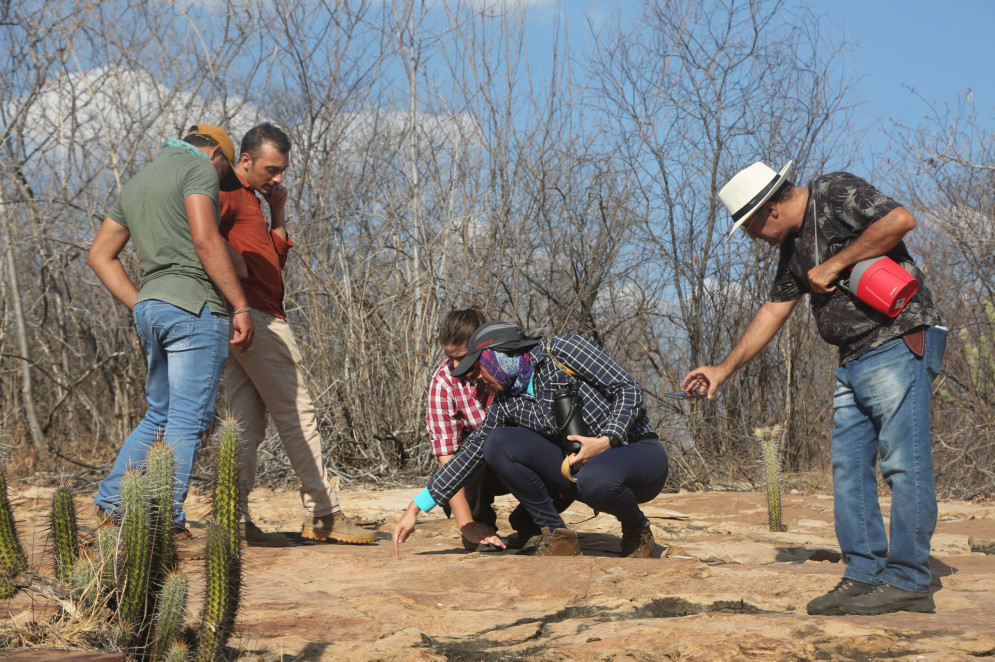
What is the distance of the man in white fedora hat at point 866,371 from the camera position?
9.84 feet

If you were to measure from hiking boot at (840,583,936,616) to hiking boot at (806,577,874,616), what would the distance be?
0.02 m

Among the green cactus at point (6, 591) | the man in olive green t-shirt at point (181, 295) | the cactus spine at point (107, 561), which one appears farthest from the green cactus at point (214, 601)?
the man in olive green t-shirt at point (181, 295)

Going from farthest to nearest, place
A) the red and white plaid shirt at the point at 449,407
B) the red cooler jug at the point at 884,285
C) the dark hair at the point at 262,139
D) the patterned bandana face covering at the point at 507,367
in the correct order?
the red and white plaid shirt at the point at 449,407 → the dark hair at the point at 262,139 → the patterned bandana face covering at the point at 507,367 → the red cooler jug at the point at 884,285

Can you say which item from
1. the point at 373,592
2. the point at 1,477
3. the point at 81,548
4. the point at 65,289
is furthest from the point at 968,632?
the point at 65,289

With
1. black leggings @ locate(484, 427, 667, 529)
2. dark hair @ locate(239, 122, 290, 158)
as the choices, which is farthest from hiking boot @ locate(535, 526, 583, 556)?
dark hair @ locate(239, 122, 290, 158)

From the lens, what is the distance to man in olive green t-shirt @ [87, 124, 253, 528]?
3.67 meters

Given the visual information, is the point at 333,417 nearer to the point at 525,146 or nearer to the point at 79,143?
the point at 525,146

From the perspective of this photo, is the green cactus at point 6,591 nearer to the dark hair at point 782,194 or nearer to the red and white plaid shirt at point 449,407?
the red and white plaid shirt at point 449,407

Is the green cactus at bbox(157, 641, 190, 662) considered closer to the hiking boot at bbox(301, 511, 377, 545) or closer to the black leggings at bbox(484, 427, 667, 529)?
the black leggings at bbox(484, 427, 667, 529)

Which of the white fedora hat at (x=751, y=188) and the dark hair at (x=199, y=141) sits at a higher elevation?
Answer: the dark hair at (x=199, y=141)

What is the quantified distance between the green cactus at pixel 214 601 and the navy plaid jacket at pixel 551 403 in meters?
1.89

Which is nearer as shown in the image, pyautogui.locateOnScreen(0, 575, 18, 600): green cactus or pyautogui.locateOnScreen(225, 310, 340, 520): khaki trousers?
pyautogui.locateOnScreen(0, 575, 18, 600): green cactus

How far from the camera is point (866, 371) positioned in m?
3.09

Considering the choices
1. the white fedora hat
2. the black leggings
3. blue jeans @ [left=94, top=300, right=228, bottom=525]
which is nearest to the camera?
the white fedora hat
